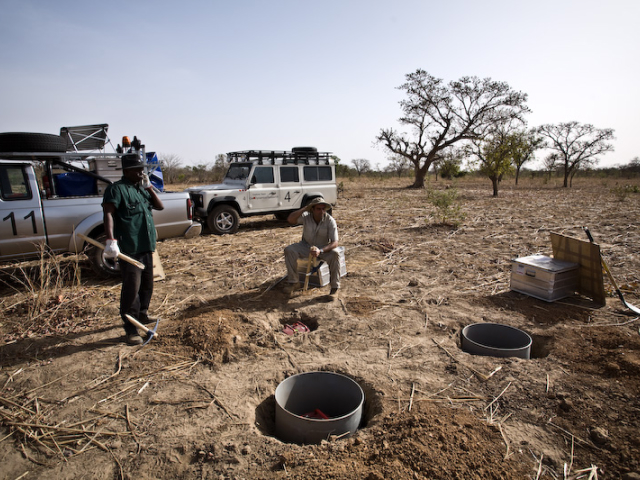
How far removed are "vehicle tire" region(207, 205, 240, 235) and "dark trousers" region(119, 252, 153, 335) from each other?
215 inches

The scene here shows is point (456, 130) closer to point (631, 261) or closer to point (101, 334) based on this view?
point (631, 261)

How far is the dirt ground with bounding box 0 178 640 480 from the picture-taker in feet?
7.40

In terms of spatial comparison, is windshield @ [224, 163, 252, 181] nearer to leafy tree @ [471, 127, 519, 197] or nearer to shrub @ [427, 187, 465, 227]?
shrub @ [427, 187, 465, 227]

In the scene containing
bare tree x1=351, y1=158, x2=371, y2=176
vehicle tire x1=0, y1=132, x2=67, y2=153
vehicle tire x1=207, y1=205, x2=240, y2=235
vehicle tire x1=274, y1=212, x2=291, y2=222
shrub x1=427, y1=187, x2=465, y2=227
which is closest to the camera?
vehicle tire x1=0, y1=132, x2=67, y2=153

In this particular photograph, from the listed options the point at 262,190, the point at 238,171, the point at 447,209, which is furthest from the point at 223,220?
the point at 447,209

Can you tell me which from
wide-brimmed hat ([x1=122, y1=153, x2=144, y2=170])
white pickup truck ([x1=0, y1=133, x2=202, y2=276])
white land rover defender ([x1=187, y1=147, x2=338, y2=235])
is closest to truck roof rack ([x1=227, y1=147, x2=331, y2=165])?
white land rover defender ([x1=187, y1=147, x2=338, y2=235])

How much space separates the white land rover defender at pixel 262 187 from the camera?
9.45 meters

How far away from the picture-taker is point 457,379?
3074 millimetres

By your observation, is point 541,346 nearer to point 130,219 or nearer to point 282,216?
point 130,219

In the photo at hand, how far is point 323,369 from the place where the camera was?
3285 mm

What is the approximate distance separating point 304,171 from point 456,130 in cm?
2142

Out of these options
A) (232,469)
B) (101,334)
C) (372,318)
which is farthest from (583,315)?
(101,334)

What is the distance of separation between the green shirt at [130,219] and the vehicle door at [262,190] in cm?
600

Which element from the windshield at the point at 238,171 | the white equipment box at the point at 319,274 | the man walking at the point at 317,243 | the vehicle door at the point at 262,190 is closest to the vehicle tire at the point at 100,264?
the man walking at the point at 317,243
